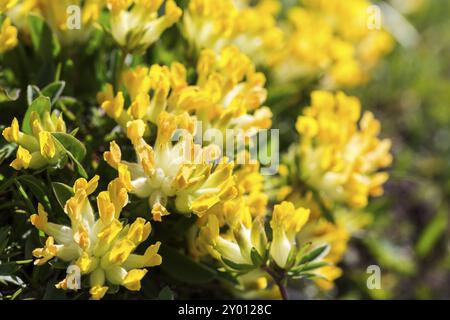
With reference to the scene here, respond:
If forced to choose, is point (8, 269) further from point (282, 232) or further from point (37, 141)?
point (282, 232)

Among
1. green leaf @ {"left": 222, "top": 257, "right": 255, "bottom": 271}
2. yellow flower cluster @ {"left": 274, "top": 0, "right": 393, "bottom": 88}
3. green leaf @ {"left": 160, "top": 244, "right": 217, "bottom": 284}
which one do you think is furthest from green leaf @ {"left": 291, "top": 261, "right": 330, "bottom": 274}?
yellow flower cluster @ {"left": 274, "top": 0, "right": 393, "bottom": 88}

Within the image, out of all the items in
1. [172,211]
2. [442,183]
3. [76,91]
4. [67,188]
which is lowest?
[442,183]

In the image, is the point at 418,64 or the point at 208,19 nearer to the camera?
the point at 208,19

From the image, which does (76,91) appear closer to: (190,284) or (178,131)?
(178,131)

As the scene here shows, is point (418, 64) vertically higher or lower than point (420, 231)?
higher

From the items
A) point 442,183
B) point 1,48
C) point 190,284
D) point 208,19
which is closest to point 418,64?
point 442,183

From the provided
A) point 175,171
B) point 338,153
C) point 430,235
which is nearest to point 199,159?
point 175,171

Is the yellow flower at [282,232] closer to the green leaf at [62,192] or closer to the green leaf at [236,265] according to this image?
the green leaf at [236,265]
